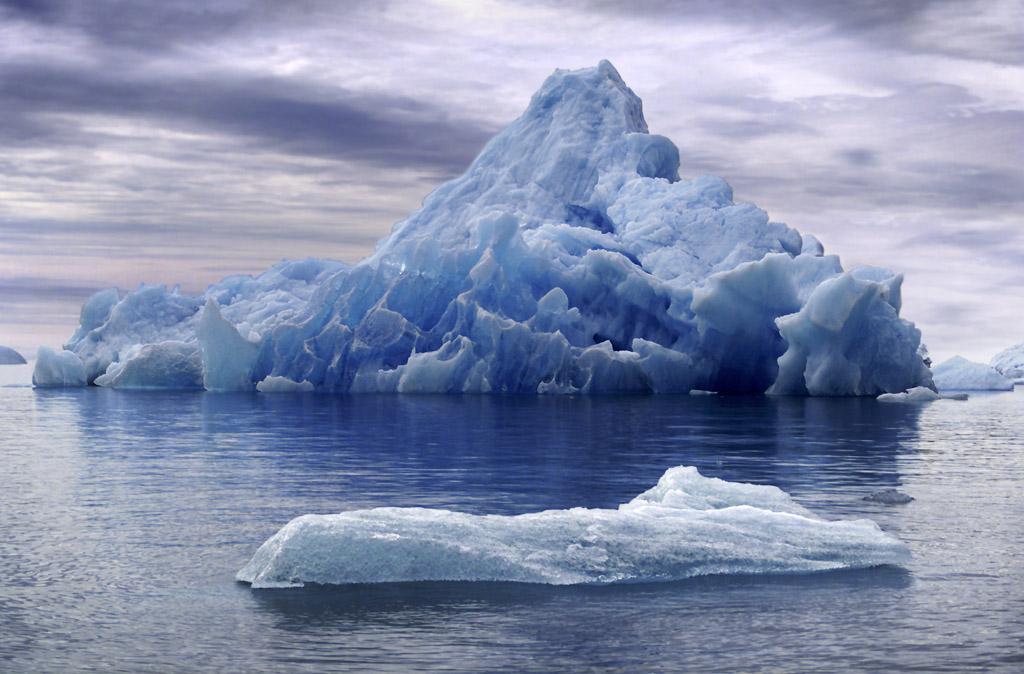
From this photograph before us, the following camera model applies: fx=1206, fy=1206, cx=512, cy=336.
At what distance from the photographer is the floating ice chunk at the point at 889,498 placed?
15.3m

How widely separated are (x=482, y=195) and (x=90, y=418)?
2524cm

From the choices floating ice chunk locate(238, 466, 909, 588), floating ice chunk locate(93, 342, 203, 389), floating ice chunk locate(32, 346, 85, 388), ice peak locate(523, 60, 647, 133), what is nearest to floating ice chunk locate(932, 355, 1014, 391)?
ice peak locate(523, 60, 647, 133)

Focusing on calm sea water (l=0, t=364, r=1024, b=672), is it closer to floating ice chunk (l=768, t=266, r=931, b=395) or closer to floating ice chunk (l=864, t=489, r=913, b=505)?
floating ice chunk (l=864, t=489, r=913, b=505)

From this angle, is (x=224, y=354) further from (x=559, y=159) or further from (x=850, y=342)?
(x=850, y=342)

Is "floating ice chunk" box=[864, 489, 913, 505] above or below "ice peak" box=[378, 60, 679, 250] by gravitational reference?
below

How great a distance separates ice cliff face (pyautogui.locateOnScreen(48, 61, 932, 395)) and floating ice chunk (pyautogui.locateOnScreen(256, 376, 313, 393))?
299 millimetres

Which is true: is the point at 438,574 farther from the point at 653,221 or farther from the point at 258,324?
the point at 258,324

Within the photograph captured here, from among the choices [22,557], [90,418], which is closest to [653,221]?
[90,418]

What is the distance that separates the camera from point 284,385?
47.6m

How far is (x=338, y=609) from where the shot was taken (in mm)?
9117

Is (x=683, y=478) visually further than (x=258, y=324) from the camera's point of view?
No

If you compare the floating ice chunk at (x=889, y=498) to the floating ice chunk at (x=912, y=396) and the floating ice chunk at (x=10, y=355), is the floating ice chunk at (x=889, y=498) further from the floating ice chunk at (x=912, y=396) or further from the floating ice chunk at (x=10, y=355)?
the floating ice chunk at (x=10, y=355)

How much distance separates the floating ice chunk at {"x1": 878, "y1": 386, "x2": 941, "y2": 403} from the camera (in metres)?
44.9

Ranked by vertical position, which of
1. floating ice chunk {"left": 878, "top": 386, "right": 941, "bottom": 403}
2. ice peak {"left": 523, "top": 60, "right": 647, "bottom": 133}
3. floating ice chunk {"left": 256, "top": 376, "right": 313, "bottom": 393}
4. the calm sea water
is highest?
ice peak {"left": 523, "top": 60, "right": 647, "bottom": 133}
